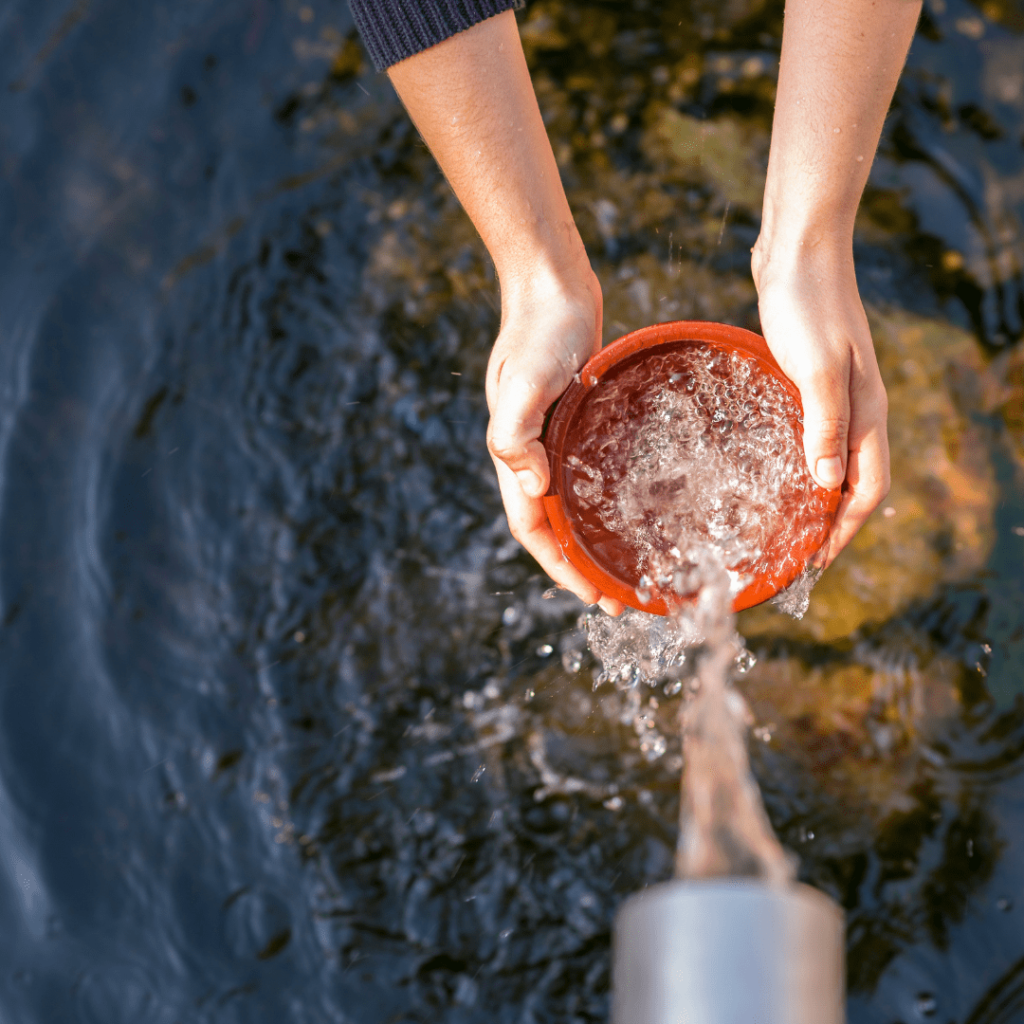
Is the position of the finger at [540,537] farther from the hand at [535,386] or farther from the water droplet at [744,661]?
the water droplet at [744,661]

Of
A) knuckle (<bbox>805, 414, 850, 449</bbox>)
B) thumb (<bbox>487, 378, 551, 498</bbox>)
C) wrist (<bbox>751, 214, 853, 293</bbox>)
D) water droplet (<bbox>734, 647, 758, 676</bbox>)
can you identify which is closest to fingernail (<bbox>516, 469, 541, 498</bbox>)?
thumb (<bbox>487, 378, 551, 498</bbox>)

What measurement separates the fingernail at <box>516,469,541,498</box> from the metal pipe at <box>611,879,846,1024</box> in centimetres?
80

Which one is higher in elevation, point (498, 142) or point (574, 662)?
point (498, 142)

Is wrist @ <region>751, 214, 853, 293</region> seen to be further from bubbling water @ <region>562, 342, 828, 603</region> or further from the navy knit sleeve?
the navy knit sleeve

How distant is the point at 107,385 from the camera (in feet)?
7.22

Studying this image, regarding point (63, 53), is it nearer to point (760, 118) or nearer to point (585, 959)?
point (760, 118)

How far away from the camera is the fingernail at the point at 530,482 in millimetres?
1383

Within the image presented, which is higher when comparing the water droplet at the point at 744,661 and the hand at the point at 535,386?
the hand at the point at 535,386

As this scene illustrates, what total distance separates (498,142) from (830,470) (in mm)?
759

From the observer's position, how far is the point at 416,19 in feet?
4.25

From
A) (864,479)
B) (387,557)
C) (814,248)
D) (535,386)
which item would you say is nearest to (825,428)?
(864,479)

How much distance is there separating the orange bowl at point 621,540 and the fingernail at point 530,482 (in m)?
0.05

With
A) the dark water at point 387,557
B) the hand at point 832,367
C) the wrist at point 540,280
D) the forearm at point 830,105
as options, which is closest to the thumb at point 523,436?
the wrist at point 540,280

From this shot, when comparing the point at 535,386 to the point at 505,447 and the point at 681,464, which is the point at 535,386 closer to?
the point at 505,447
